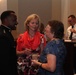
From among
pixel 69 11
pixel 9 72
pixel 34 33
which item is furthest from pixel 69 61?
pixel 69 11

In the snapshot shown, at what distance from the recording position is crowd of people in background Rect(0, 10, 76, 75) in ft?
6.86

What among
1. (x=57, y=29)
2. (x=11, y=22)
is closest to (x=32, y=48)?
(x=11, y=22)

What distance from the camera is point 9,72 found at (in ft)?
7.58

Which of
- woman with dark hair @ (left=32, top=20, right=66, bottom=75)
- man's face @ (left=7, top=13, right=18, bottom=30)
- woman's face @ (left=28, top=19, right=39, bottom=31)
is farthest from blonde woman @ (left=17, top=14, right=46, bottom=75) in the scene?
woman with dark hair @ (left=32, top=20, right=66, bottom=75)

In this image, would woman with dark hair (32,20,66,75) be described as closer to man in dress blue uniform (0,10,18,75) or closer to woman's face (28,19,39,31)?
man in dress blue uniform (0,10,18,75)

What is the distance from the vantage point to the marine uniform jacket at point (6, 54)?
225cm

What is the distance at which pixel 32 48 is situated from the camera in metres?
2.85

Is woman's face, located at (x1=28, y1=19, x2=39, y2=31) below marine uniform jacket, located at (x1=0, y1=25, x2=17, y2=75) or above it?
above

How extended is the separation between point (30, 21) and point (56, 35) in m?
0.82

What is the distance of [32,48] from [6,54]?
25.2 inches

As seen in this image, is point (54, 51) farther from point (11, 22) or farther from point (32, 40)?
point (32, 40)

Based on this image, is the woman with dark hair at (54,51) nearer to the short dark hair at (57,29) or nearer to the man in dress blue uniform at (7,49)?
the short dark hair at (57,29)

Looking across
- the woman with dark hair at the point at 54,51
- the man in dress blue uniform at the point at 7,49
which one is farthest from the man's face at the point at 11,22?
the woman with dark hair at the point at 54,51

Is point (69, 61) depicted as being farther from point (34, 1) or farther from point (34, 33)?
point (34, 1)
